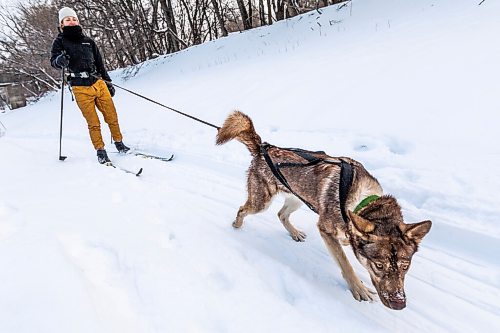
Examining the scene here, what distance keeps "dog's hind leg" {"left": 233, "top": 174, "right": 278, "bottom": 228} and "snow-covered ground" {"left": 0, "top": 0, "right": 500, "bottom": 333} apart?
0.23 m

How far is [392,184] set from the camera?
325 cm

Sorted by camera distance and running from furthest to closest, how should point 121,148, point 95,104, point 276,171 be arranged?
point 121,148 → point 95,104 → point 276,171

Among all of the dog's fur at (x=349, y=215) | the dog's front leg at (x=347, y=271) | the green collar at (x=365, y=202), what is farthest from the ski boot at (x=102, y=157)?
the green collar at (x=365, y=202)

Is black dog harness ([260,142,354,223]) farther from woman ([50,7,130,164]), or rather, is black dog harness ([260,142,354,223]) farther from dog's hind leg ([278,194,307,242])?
woman ([50,7,130,164])

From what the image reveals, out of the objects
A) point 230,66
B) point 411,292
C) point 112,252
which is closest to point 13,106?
point 230,66

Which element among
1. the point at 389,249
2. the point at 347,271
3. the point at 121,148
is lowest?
the point at 347,271

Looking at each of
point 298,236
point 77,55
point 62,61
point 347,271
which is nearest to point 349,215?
point 347,271

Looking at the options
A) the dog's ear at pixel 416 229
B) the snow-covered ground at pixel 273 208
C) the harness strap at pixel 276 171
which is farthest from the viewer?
the harness strap at pixel 276 171

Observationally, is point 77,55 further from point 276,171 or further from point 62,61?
point 276,171

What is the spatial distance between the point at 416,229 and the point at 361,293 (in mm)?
708

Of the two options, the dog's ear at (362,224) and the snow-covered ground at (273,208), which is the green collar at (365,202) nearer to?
the dog's ear at (362,224)

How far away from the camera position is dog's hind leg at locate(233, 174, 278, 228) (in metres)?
2.80

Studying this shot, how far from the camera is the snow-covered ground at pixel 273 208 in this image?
6.44 feet

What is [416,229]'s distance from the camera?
5.70 ft
